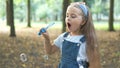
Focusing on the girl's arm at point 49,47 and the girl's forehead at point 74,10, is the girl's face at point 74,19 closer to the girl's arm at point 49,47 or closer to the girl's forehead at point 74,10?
the girl's forehead at point 74,10

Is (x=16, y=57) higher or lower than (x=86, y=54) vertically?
lower

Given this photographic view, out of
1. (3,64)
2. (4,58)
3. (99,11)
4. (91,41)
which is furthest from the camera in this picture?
(99,11)

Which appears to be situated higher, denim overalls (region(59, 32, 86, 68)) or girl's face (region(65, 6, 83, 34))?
girl's face (region(65, 6, 83, 34))

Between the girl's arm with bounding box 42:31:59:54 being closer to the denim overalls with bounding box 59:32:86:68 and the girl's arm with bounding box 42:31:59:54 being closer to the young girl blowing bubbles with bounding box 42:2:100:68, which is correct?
the young girl blowing bubbles with bounding box 42:2:100:68

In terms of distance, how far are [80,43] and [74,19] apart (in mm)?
264

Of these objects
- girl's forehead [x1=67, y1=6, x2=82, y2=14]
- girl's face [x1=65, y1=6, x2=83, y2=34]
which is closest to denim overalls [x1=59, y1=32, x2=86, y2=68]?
girl's face [x1=65, y1=6, x2=83, y2=34]

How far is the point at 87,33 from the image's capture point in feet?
11.8

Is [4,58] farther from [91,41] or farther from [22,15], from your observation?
[22,15]

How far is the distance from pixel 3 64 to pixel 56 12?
64.4 meters

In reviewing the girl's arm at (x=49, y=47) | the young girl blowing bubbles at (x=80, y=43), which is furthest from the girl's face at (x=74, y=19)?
the girl's arm at (x=49, y=47)

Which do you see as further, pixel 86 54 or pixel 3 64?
pixel 3 64

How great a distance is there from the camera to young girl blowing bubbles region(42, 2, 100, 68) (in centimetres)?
355

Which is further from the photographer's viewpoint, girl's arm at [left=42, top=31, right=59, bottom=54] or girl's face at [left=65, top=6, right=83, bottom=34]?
girl's arm at [left=42, top=31, right=59, bottom=54]

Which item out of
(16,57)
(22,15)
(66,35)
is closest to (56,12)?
(22,15)
